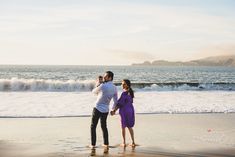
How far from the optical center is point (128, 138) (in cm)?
1115

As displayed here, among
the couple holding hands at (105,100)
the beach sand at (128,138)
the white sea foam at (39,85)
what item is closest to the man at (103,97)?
the couple holding hands at (105,100)

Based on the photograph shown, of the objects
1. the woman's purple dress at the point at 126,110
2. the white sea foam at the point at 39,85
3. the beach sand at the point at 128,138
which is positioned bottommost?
the beach sand at the point at 128,138

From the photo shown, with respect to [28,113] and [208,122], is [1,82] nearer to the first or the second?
[28,113]

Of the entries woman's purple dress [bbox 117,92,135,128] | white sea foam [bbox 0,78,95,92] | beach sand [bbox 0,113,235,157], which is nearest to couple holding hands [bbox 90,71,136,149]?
woman's purple dress [bbox 117,92,135,128]

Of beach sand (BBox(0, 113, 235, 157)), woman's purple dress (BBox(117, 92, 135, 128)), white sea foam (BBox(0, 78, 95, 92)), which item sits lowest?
beach sand (BBox(0, 113, 235, 157))

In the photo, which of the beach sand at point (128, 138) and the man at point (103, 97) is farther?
the man at point (103, 97)

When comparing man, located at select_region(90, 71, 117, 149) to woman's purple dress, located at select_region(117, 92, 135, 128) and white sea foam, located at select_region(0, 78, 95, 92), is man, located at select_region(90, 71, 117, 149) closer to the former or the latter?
woman's purple dress, located at select_region(117, 92, 135, 128)

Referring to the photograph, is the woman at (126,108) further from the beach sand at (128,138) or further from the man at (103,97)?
the beach sand at (128,138)

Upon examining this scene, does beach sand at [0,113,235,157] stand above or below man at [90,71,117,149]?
below

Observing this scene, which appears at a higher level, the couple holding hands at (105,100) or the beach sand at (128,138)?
the couple holding hands at (105,100)

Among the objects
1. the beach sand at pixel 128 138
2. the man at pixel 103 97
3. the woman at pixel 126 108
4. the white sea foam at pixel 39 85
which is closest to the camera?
the beach sand at pixel 128 138

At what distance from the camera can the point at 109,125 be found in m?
13.5

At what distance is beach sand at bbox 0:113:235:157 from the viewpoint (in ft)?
30.7

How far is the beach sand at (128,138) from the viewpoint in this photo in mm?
9359
